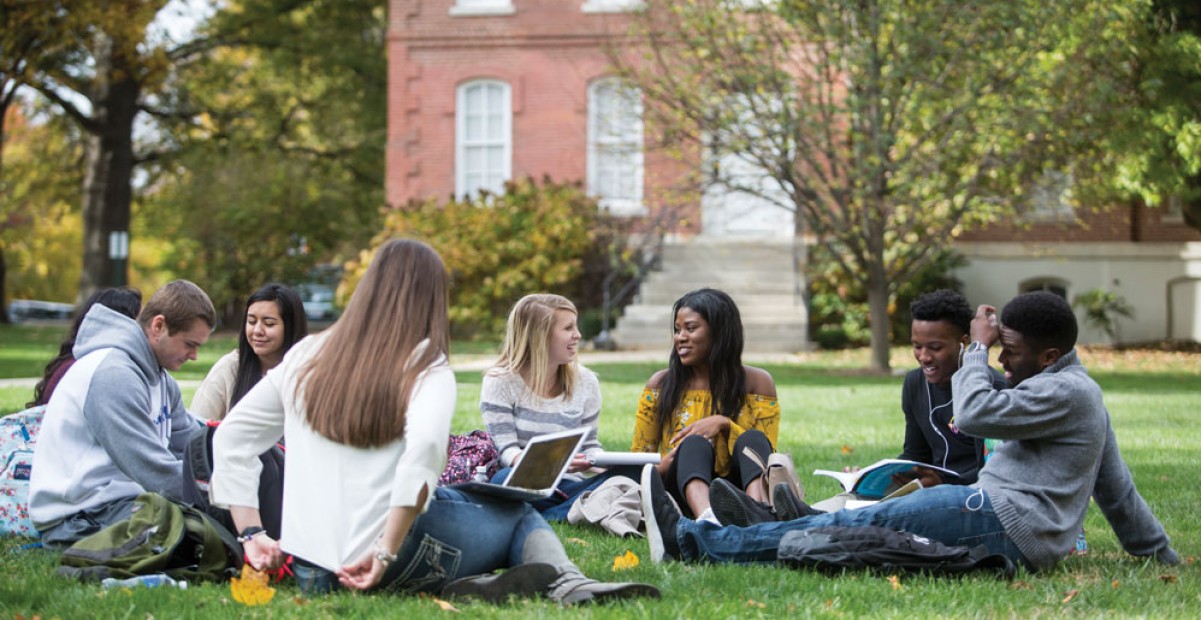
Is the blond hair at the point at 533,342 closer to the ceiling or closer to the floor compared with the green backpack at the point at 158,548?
closer to the ceiling

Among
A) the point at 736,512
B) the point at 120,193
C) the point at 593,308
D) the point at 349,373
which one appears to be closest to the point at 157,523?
the point at 349,373

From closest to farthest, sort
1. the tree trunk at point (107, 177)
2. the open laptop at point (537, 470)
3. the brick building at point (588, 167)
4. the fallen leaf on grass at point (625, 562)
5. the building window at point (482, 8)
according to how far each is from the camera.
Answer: the open laptop at point (537, 470)
the fallen leaf on grass at point (625, 562)
the brick building at point (588, 167)
the building window at point (482, 8)
the tree trunk at point (107, 177)

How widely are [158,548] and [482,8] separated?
22069 mm

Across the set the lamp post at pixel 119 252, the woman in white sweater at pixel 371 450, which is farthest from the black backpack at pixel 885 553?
the lamp post at pixel 119 252

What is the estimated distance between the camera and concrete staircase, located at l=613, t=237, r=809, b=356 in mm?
22109

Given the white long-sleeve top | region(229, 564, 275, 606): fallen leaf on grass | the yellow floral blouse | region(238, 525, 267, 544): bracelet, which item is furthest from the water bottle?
the yellow floral blouse

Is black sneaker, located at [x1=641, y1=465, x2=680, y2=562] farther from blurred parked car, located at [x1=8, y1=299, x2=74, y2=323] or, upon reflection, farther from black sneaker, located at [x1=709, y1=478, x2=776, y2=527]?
blurred parked car, located at [x1=8, y1=299, x2=74, y2=323]

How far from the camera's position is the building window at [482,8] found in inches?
1015

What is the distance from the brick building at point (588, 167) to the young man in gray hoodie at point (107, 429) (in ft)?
57.6

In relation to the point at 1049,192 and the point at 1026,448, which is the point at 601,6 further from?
the point at 1026,448

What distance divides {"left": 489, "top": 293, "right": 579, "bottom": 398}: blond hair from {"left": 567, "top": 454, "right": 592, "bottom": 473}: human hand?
0.44 m

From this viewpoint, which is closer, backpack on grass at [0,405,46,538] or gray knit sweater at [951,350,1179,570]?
gray knit sweater at [951,350,1179,570]

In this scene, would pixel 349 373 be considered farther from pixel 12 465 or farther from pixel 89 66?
pixel 89 66

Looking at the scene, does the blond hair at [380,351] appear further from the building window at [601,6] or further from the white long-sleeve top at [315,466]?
the building window at [601,6]
